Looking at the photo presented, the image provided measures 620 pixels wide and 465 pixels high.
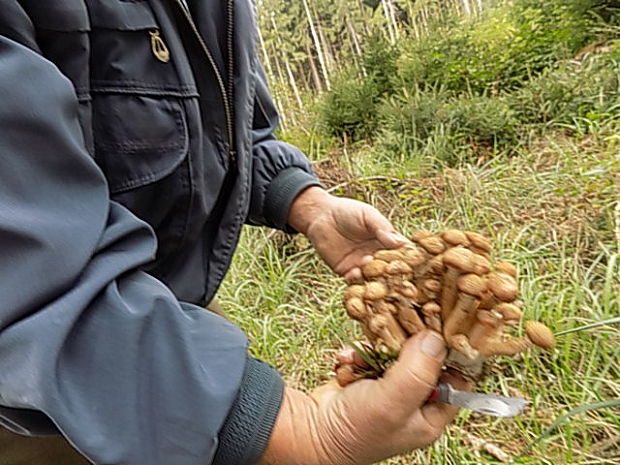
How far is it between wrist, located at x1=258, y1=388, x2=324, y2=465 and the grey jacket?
18 mm

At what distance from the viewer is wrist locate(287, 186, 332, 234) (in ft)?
4.33

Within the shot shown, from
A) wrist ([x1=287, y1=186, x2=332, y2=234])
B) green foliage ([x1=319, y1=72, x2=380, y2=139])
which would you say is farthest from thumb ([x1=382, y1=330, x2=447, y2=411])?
green foliage ([x1=319, y1=72, x2=380, y2=139])

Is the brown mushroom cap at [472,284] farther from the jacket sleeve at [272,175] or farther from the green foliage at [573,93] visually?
the green foliage at [573,93]

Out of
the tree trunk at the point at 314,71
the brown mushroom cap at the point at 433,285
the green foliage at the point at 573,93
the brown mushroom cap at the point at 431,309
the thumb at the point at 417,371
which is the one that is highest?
the brown mushroom cap at the point at 433,285

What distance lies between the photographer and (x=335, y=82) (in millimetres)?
5352

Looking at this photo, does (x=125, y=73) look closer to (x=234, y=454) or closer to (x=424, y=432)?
(x=234, y=454)

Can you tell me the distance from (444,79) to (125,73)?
4219mm

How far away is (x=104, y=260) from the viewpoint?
2.10 feet

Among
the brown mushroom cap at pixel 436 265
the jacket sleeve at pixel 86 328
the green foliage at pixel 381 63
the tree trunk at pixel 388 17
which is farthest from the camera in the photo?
the tree trunk at pixel 388 17

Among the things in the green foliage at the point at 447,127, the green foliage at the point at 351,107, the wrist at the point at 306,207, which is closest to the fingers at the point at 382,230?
the wrist at the point at 306,207

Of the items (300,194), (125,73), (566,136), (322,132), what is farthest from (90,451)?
(322,132)

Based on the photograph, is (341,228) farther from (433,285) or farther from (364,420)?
(364,420)

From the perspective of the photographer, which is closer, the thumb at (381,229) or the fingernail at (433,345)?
the fingernail at (433,345)

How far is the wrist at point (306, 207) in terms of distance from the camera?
1.32 meters
